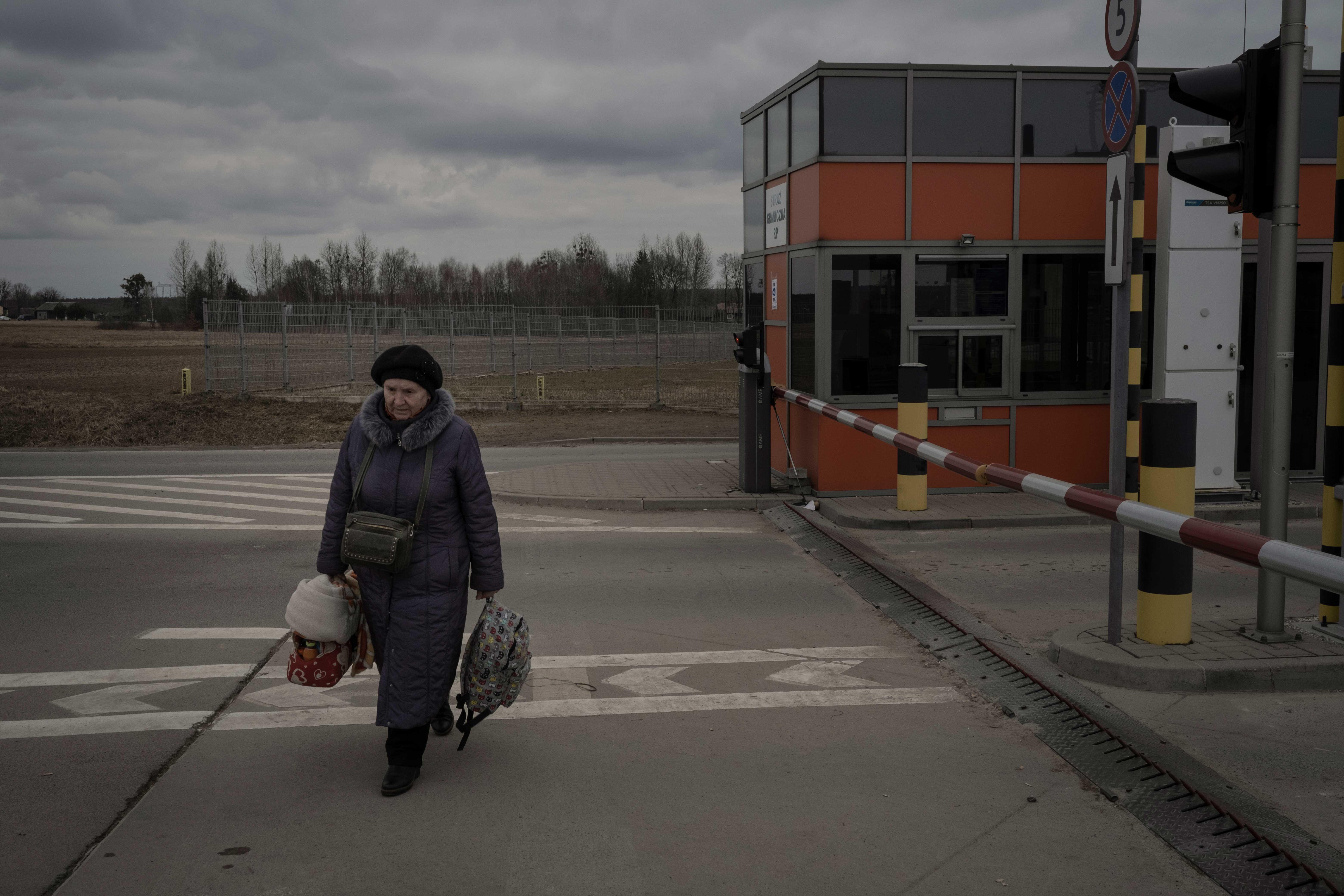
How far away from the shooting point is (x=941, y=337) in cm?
1130

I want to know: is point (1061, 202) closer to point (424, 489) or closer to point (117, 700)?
point (424, 489)

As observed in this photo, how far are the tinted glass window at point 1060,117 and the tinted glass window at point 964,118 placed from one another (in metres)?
0.18

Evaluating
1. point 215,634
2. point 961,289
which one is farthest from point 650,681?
point 961,289

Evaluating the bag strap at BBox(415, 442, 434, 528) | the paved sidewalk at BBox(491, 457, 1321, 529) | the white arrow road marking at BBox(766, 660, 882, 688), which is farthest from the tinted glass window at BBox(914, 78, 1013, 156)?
the bag strap at BBox(415, 442, 434, 528)

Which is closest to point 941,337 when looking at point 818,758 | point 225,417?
point 818,758

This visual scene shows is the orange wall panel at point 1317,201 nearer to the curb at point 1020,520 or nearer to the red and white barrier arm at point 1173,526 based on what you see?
the curb at point 1020,520

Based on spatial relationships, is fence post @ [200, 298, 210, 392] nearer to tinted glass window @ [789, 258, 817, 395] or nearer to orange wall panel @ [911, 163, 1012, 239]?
tinted glass window @ [789, 258, 817, 395]

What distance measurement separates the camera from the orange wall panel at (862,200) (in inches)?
435

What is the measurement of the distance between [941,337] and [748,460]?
7.38ft

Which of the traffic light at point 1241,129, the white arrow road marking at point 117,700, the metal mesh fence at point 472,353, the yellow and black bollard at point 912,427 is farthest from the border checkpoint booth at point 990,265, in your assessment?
the metal mesh fence at point 472,353

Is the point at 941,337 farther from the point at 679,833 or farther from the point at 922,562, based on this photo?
the point at 679,833

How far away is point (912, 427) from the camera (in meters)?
10.2

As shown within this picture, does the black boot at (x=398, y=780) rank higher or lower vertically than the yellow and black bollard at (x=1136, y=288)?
lower

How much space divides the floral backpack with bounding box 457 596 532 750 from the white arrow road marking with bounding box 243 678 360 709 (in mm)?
1215
